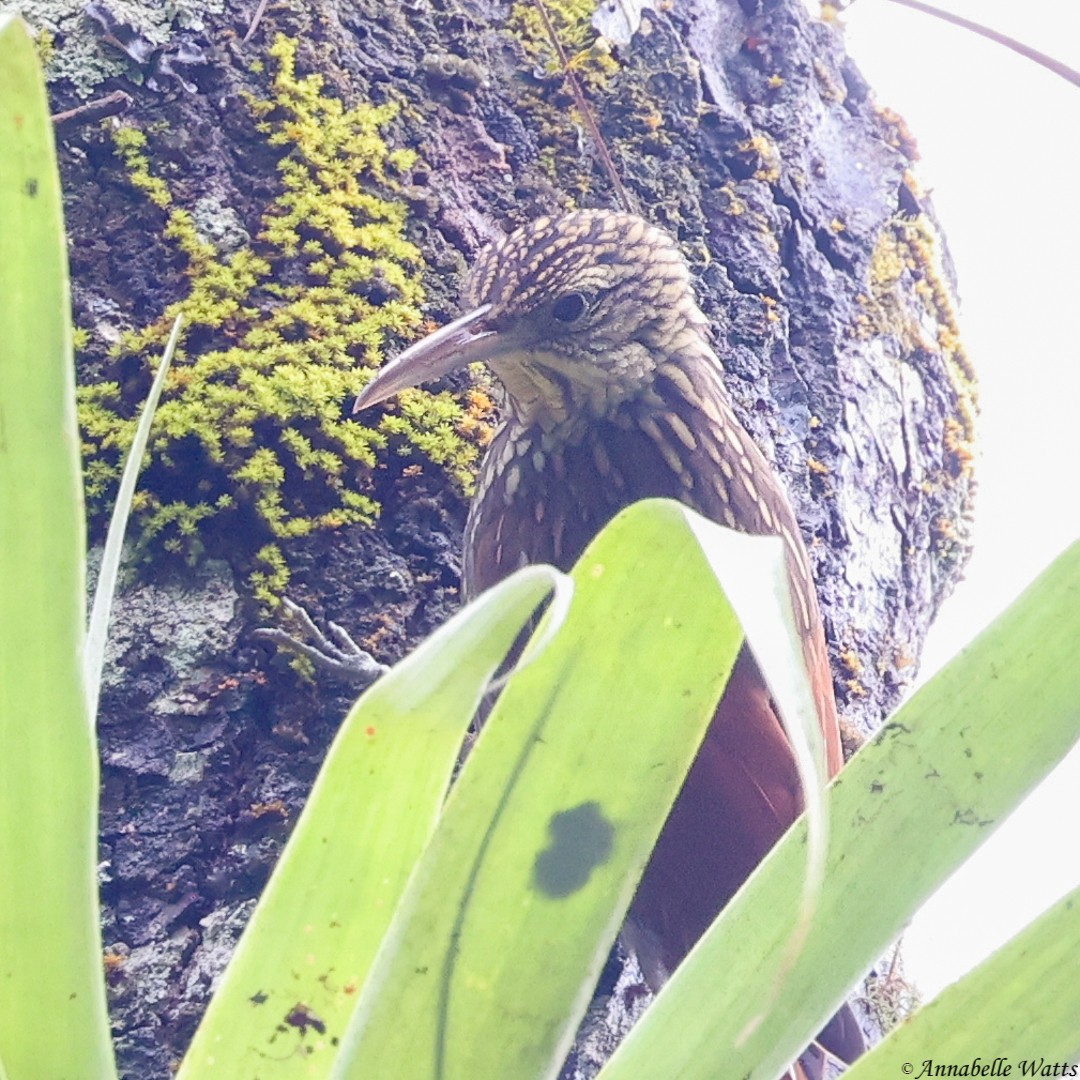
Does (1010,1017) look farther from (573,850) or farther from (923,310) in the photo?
(923,310)

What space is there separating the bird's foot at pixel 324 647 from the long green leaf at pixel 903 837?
82 cm

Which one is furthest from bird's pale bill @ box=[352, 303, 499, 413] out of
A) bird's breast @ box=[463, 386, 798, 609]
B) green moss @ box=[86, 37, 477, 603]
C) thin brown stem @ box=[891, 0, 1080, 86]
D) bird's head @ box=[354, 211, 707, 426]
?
thin brown stem @ box=[891, 0, 1080, 86]

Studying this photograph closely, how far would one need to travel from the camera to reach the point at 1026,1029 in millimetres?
792

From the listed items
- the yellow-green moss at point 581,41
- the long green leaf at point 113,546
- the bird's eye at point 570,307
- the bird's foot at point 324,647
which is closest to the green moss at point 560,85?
the yellow-green moss at point 581,41

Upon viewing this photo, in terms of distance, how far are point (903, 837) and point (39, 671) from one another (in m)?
0.59

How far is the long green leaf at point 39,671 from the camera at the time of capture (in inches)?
31.8

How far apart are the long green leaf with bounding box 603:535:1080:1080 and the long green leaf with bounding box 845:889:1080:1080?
5 cm

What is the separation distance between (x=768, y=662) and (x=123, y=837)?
3.62ft

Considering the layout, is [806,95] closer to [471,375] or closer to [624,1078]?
[471,375]

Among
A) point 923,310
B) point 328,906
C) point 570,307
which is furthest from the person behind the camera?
point 923,310

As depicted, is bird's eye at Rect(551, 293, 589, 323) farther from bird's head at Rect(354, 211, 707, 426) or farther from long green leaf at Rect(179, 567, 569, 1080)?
long green leaf at Rect(179, 567, 569, 1080)

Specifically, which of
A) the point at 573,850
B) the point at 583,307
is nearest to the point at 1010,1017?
the point at 573,850

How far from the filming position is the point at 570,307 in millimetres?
2000

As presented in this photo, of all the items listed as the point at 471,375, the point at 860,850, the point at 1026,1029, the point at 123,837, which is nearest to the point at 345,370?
the point at 471,375
